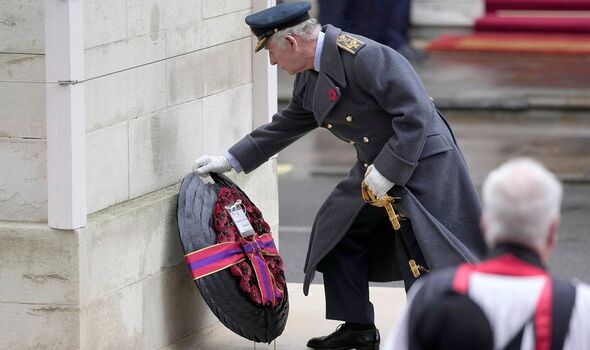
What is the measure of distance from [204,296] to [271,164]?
128 centimetres

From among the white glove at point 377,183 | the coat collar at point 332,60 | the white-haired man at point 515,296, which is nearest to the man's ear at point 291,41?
the coat collar at point 332,60

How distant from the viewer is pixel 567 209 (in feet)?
34.7

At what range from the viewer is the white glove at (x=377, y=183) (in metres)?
5.58

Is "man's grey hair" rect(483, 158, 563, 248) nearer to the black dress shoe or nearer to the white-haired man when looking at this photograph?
the white-haired man

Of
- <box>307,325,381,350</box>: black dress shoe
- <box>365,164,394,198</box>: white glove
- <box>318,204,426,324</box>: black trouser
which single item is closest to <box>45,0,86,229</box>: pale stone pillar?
<box>365,164,394,198</box>: white glove

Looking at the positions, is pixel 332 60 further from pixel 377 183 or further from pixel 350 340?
pixel 350 340

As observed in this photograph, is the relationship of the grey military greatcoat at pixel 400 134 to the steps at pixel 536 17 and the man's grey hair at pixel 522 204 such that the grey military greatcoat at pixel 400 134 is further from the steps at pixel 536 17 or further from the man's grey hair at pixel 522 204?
the steps at pixel 536 17

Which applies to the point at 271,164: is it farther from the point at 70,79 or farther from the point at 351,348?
the point at 70,79

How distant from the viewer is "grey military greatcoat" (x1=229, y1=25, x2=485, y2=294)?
218 inches

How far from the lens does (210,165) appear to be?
20.4 feet

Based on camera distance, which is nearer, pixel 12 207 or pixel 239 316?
pixel 12 207

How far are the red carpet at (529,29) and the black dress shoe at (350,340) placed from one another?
12758 mm

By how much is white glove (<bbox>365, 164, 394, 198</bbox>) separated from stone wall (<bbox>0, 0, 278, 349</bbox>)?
0.95 meters

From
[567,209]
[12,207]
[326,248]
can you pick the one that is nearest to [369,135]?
[326,248]
